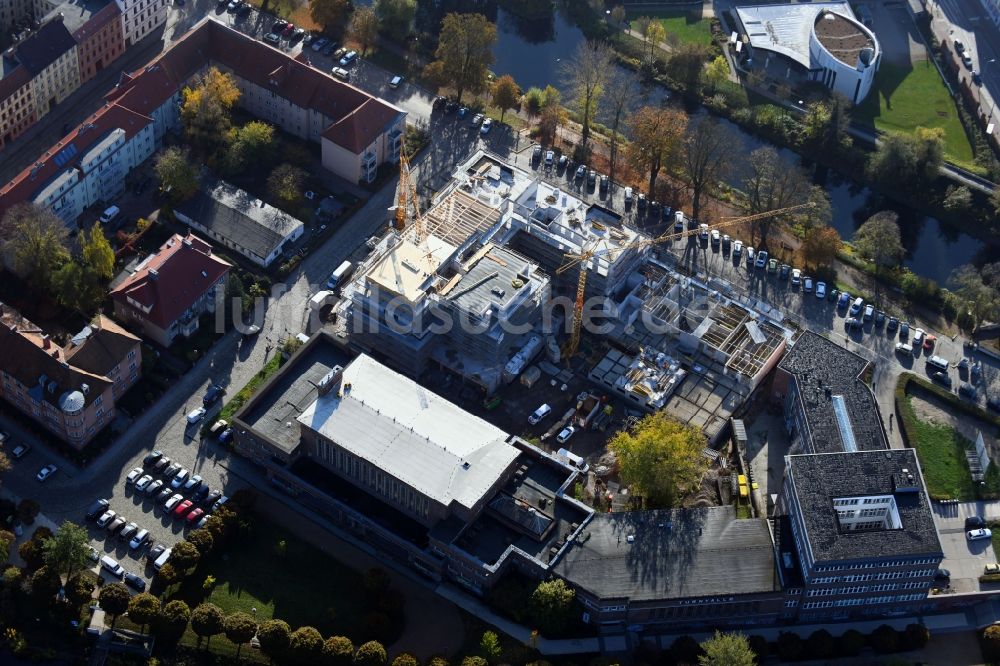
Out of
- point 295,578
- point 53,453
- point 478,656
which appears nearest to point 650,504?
point 478,656

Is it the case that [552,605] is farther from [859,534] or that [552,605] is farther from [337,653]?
[859,534]

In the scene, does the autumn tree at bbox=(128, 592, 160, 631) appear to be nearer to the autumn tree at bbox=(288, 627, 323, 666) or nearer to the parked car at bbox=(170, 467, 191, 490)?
the autumn tree at bbox=(288, 627, 323, 666)

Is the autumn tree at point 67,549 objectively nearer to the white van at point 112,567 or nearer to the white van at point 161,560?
the white van at point 112,567

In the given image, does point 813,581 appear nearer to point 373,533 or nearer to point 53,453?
point 373,533

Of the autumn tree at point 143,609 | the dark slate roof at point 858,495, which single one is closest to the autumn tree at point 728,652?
the dark slate roof at point 858,495

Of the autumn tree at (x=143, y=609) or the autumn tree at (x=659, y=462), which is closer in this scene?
the autumn tree at (x=143, y=609)

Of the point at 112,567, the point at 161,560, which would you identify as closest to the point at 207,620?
the point at 161,560
